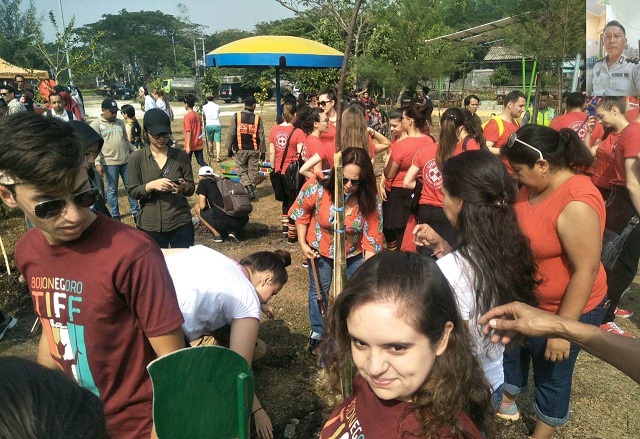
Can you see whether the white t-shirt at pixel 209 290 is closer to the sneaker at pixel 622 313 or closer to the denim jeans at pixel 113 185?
the sneaker at pixel 622 313

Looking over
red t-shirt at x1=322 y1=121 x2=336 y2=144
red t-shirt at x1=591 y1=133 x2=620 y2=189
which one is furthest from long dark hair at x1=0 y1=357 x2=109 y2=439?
red t-shirt at x1=322 y1=121 x2=336 y2=144

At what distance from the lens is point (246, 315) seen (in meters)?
2.12

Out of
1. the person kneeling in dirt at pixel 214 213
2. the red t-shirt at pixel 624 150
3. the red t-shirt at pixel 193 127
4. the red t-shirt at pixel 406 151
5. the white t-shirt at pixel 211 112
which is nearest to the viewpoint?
the red t-shirt at pixel 624 150

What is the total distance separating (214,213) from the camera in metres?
6.50

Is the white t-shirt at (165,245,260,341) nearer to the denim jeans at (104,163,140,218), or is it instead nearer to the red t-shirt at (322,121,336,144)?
the red t-shirt at (322,121,336,144)

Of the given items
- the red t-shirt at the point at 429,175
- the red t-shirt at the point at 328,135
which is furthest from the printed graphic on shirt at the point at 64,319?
the red t-shirt at the point at 328,135

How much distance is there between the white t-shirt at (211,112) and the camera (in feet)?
39.6

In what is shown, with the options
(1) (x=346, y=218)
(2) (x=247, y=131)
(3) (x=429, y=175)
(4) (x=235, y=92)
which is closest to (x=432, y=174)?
(3) (x=429, y=175)

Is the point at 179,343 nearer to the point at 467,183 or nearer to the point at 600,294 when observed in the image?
the point at 467,183

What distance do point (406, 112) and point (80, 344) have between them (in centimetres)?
401

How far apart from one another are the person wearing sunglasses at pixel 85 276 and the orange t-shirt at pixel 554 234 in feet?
5.17

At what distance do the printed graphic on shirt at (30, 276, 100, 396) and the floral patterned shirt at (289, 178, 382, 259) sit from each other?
2.10m

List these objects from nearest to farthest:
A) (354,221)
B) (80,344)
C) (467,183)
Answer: (80,344)
(467,183)
(354,221)

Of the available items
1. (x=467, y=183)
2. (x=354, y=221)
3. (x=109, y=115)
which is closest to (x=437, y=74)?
(x=109, y=115)
